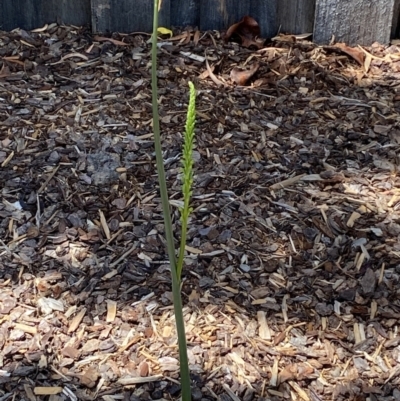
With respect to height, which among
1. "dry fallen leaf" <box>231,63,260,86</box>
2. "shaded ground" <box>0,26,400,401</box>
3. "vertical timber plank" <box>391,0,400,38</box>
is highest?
"vertical timber plank" <box>391,0,400,38</box>

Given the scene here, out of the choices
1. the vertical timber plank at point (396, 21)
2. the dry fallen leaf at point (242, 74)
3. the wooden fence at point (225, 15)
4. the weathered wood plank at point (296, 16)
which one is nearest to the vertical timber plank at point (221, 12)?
the wooden fence at point (225, 15)

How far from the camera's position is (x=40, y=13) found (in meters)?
2.90

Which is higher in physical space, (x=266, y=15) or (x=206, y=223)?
(x=266, y=15)

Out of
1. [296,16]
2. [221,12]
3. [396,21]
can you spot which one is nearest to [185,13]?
[221,12]

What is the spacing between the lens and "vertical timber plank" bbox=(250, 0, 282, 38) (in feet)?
9.43

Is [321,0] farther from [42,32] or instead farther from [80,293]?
[80,293]

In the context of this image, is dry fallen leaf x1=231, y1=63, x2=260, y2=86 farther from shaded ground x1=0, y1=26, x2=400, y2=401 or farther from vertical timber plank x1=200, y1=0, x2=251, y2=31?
vertical timber plank x1=200, y1=0, x2=251, y2=31

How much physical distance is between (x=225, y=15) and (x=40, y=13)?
26.3 inches

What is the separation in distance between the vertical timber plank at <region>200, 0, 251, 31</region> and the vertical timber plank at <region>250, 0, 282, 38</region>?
29 mm

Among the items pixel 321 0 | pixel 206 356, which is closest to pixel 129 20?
pixel 321 0

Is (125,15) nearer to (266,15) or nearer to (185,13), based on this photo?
(185,13)

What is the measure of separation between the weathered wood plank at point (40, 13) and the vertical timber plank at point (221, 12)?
1.38 ft

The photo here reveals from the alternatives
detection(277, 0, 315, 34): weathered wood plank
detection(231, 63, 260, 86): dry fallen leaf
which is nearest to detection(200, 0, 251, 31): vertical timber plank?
detection(277, 0, 315, 34): weathered wood plank

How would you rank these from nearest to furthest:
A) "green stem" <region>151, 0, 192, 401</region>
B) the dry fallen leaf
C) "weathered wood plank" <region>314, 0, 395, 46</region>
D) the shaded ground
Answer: "green stem" <region>151, 0, 192, 401</region>, the shaded ground, the dry fallen leaf, "weathered wood plank" <region>314, 0, 395, 46</region>
